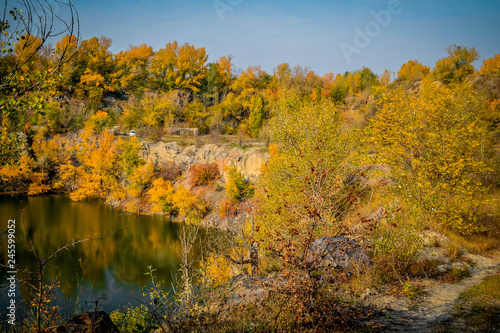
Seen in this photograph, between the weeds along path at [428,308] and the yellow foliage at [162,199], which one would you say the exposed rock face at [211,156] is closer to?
the yellow foliage at [162,199]

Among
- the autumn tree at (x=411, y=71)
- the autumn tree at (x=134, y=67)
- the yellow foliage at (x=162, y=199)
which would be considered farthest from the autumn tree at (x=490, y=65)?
the autumn tree at (x=134, y=67)

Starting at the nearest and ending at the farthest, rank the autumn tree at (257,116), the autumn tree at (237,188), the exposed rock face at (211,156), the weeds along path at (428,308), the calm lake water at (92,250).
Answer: the weeds along path at (428,308) → the calm lake water at (92,250) → the autumn tree at (237,188) → the exposed rock face at (211,156) → the autumn tree at (257,116)

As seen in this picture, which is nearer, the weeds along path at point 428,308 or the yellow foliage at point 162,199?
the weeds along path at point 428,308

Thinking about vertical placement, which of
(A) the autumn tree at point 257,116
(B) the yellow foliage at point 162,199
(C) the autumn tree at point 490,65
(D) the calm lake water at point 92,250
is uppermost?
(C) the autumn tree at point 490,65

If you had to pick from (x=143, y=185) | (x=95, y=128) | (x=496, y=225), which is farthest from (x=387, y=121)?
(x=95, y=128)

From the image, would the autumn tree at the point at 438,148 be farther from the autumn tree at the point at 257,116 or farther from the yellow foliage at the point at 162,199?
the autumn tree at the point at 257,116

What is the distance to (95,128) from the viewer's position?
148 feet

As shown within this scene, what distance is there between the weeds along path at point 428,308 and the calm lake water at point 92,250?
851 centimetres

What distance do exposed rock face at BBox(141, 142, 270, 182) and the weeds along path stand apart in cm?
2267

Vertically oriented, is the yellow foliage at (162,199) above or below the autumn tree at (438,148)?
below

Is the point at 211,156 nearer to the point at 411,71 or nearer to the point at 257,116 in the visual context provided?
the point at 257,116

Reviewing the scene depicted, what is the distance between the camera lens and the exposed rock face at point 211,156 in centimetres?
3256

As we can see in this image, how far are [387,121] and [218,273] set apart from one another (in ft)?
35.2

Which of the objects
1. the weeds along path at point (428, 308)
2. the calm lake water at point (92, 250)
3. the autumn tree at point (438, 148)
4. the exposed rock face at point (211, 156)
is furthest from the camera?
the exposed rock face at point (211, 156)
